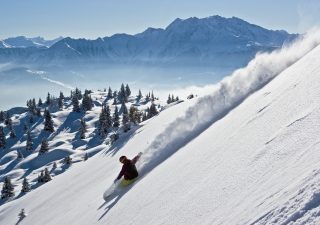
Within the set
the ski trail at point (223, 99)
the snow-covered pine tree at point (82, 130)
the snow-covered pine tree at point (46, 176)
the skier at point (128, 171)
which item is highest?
the ski trail at point (223, 99)

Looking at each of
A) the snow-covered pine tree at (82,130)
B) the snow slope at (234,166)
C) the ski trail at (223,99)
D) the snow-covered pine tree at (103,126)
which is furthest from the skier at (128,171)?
the snow-covered pine tree at (82,130)

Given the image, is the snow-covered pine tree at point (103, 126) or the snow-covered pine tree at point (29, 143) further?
the snow-covered pine tree at point (29, 143)

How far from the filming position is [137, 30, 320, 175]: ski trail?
61.4ft

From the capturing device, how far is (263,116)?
1312 cm

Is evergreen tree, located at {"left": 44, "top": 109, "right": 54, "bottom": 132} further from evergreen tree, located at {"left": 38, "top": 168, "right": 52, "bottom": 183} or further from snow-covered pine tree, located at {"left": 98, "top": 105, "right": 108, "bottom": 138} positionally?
evergreen tree, located at {"left": 38, "top": 168, "right": 52, "bottom": 183}

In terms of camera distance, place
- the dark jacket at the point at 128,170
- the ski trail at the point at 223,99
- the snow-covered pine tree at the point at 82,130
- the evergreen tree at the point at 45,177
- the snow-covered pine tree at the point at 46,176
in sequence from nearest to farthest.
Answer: the dark jacket at the point at 128,170
the ski trail at the point at 223,99
the snow-covered pine tree at the point at 46,176
the evergreen tree at the point at 45,177
the snow-covered pine tree at the point at 82,130

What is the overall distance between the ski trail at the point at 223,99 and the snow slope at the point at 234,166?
53mm

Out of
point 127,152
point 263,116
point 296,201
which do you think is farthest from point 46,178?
point 296,201

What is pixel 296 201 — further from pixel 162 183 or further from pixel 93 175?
pixel 93 175

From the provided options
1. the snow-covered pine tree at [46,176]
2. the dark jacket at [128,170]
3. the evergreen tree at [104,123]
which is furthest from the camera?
the evergreen tree at [104,123]

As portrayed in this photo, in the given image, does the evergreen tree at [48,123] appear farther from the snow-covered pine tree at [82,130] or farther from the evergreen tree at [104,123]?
the evergreen tree at [104,123]

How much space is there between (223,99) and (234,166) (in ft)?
36.7

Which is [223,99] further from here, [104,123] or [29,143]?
[29,143]

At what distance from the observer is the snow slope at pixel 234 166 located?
23.5 feet
